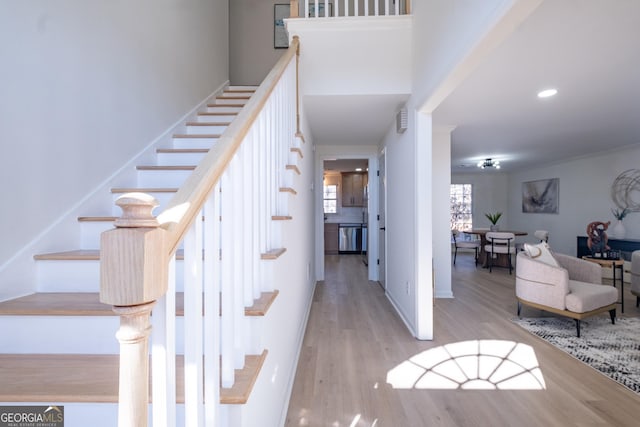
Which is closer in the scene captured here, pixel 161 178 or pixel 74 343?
pixel 74 343

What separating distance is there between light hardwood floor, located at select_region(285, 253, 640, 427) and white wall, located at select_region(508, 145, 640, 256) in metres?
2.88

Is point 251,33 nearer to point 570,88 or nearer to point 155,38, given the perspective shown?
point 155,38

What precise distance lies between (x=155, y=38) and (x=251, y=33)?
248 centimetres

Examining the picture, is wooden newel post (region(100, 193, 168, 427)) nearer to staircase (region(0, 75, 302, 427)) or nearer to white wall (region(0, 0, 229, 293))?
staircase (region(0, 75, 302, 427))

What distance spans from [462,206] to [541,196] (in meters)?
1.92

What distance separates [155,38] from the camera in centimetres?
240

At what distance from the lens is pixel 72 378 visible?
3.18 ft

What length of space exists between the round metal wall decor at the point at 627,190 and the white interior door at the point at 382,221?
4.33m

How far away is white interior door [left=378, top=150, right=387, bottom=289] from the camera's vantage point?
13.7 feet

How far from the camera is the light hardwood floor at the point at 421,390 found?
1.66 metres

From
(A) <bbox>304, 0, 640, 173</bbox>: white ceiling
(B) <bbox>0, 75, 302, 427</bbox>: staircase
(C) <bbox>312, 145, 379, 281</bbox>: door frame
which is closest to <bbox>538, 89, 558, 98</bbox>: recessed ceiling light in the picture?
(A) <bbox>304, 0, 640, 173</bbox>: white ceiling

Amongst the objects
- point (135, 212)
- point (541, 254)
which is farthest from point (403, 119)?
point (135, 212)

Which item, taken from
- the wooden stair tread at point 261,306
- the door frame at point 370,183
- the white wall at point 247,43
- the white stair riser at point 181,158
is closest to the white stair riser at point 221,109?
the white stair riser at point 181,158

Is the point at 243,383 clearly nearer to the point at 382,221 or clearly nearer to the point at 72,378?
the point at 72,378
